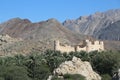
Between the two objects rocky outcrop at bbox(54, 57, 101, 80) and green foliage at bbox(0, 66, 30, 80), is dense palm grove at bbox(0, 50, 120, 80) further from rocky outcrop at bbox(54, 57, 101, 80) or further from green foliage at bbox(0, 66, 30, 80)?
rocky outcrop at bbox(54, 57, 101, 80)

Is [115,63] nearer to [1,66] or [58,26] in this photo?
[1,66]

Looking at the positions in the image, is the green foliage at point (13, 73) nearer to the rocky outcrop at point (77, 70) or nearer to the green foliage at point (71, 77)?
the rocky outcrop at point (77, 70)

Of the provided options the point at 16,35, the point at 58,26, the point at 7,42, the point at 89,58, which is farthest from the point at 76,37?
the point at 89,58

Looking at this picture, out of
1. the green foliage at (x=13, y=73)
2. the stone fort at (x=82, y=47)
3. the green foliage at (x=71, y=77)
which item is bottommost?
the green foliage at (x=71, y=77)

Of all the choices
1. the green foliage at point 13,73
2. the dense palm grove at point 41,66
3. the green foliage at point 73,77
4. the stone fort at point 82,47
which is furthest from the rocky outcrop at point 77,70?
the stone fort at point 82,47

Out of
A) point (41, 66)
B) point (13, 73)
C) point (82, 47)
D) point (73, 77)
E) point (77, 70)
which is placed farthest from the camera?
point (82, 47)

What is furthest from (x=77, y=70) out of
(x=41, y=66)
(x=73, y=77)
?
(x=41, y=66)

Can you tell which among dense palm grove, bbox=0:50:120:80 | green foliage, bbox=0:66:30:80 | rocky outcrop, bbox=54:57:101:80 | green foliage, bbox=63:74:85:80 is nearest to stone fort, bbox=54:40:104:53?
dense palm grove, bbox=0:50:120:80

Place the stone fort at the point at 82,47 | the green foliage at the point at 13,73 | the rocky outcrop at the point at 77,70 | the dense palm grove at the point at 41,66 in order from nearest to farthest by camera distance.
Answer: the rocky outcrop at the point at 77,70
the green foliage at the point at 13,73
the dense palm grove at the point at 41,66
the stone fort at the point at 82,47

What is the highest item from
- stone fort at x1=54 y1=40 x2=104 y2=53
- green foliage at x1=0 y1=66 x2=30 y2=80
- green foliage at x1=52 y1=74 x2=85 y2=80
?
stone fort at x1=54 y1=40 x2=104 y2=53

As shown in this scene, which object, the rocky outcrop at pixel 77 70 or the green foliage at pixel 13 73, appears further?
the green foliage at pixel 13 73

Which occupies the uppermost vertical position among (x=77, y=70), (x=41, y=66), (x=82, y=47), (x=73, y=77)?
(x=82, y=47)

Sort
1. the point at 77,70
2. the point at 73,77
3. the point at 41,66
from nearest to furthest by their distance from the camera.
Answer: the point at 73,77 < the point at 77,70 < the point at 41,66

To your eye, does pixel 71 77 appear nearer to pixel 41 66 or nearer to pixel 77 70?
pixel 77 70
